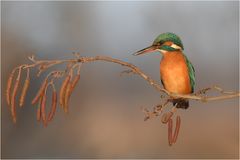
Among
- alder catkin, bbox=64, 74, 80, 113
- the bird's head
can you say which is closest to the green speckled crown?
the bird's head

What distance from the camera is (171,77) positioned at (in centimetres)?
157

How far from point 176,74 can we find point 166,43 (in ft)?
0.94

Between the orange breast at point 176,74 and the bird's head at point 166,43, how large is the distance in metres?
0.11

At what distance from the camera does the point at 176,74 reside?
1.57 meters

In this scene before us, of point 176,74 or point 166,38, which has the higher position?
point 166,38

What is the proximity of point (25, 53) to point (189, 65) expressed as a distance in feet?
6.47

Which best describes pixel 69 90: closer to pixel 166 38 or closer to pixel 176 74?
pixel 166 38

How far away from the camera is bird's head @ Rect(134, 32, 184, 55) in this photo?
1232 millimetres

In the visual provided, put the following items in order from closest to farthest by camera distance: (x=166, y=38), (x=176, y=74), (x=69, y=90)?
(x=69, y=90) → (x=166, y=38) → (x=176, y=74)

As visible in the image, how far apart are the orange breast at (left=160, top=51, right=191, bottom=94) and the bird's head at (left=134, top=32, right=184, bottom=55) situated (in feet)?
0.38

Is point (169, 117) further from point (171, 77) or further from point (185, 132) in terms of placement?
point (185, 132)

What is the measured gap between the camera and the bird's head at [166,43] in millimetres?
1232

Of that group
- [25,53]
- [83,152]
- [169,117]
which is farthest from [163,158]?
[169,117]

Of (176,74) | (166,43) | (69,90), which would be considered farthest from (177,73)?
(69,90)
